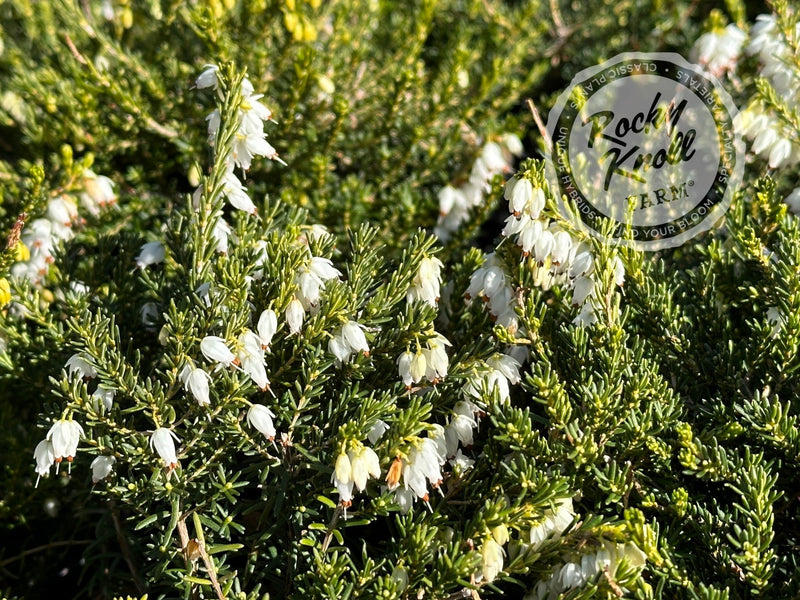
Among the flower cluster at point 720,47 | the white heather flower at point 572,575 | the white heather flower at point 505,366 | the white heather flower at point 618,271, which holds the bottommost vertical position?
the white heather flower at point 572,575

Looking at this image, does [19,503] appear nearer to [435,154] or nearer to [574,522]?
[574,522]

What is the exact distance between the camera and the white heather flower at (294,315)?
1850 millimetres

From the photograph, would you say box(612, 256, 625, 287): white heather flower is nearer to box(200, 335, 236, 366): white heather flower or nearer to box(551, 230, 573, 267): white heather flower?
box(551, 230, 573, 267): white heather flower

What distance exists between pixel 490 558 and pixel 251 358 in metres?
0.70

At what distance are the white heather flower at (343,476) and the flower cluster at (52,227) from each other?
1.39 metres

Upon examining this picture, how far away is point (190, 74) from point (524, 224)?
6.22 feet

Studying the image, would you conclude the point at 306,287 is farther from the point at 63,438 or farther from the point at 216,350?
the point at 63,438

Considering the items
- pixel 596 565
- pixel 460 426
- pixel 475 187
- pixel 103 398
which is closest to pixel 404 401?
pixel 460 426

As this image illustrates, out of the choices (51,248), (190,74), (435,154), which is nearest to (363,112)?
(435,154)

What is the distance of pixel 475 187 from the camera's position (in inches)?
125

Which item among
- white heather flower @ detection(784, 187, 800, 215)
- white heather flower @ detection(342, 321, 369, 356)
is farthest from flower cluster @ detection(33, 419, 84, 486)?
white heather flower @ detection(784, 187, 800, 215)

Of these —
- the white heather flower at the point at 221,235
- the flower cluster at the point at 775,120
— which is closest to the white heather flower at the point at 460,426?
the white heather flower at the point at 221,235

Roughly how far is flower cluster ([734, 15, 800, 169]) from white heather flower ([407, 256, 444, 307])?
4.20 feet

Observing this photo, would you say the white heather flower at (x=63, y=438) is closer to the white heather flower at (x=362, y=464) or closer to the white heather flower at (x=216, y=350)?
the white heather flower at (x=216, y=350)
